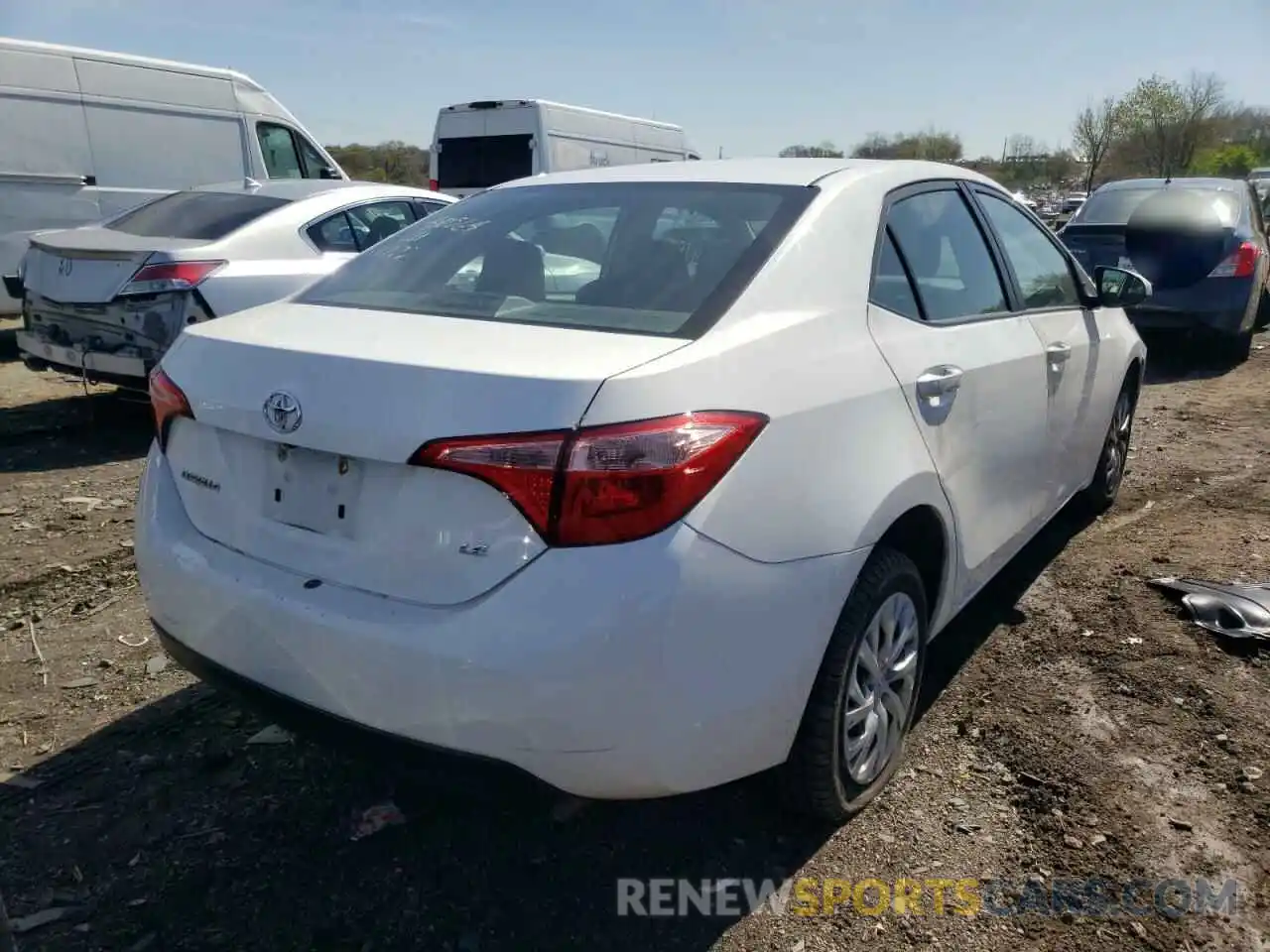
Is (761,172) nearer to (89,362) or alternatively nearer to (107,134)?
(89,362)

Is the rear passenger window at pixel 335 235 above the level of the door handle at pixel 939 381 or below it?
above

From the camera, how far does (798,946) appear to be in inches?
86.7

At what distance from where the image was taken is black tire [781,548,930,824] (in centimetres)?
230

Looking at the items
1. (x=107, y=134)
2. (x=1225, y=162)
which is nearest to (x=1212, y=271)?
(x=107, y=134)

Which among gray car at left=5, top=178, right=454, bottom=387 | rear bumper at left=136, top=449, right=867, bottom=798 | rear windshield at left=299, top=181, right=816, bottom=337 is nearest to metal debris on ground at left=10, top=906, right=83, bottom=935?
rear bumper at left=136, top=449, right=867, bottom=798

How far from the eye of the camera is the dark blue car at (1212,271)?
8438 millimetres

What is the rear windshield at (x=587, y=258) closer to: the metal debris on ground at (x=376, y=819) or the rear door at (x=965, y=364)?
the rear door at (x=965, y=364)

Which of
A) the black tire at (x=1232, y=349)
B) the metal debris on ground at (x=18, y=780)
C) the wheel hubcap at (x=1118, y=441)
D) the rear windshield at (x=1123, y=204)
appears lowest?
the black tire at (x=1232, y=349)

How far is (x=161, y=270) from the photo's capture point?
18.8 ft

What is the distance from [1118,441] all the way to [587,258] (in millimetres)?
3361

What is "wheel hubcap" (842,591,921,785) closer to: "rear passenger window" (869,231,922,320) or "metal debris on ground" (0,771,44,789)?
"rear passenger window" (869,231,922,320)

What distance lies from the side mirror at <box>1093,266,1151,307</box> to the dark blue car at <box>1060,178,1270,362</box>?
4208 millimetres

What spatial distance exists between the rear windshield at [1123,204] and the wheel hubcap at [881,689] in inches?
299

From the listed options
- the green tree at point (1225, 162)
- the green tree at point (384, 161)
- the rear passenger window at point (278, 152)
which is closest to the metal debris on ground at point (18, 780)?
the rear passenger window at point (278, 152)
